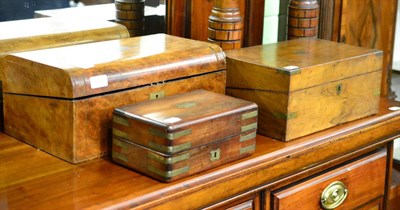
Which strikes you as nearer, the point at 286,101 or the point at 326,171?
the point at 286,101

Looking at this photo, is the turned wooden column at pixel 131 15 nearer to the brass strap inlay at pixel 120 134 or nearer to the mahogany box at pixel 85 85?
the mahogany box at pixel 85 85

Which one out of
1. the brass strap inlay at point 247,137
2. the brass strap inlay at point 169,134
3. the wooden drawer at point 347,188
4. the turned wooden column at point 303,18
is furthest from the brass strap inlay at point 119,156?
the turned wooden column at point 303,18

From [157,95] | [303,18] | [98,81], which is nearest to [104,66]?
[98,81]

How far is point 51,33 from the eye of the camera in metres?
1.69

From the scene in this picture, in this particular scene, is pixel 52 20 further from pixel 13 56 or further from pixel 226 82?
pixel 226 82

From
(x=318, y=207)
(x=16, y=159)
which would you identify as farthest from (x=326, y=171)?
(x=16, y=159)

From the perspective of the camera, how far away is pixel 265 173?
1.56m

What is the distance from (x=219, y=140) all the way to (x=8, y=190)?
41 centimetres

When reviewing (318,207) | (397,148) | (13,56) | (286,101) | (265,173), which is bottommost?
(397,148)

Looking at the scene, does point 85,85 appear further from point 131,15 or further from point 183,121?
point 131,15

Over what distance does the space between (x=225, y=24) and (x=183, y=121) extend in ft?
1.60

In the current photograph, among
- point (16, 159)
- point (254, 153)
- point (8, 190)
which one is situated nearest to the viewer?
point (8, 190)

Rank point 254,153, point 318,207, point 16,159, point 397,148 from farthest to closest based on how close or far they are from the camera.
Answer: point 397,148 → point 318,207 → point 254,153 → point 16,159

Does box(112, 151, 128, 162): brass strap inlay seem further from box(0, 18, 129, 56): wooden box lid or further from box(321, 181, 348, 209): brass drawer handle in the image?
box(321, 181, 348, 209): brass drawer handle
